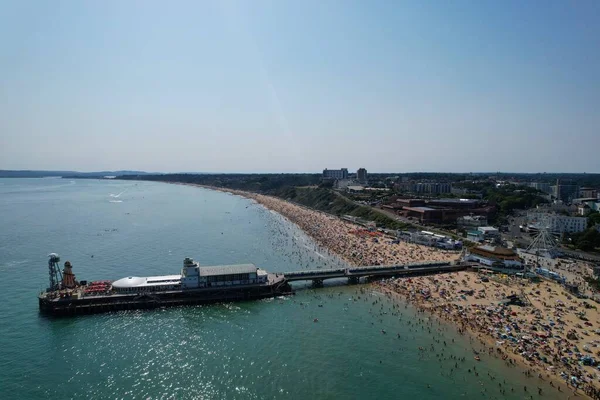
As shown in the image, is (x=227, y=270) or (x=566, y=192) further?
(x=566, y=192)

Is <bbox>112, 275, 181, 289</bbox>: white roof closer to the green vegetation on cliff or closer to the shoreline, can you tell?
the shoreline

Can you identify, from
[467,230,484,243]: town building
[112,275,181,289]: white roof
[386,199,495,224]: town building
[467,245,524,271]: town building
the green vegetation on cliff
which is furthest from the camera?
the green vegetation on cliff

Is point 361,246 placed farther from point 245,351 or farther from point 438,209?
point 245,351

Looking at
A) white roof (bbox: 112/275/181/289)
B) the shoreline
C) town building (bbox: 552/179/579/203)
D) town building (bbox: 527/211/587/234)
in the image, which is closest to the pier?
the shoreline

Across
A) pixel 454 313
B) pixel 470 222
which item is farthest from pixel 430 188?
pixel 454 313

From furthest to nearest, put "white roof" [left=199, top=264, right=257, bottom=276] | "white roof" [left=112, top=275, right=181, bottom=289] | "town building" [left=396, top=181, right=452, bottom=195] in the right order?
"town building" [left=396, top=181, right=452, bottom=195] < "white roof" [left=199, top=264, right=257, bottom=276] < "white roof" [left=112, top=275, right=181, bottom=289]

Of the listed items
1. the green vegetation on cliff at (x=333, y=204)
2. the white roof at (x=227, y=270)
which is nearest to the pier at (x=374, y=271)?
the white roof at (x=227, y=270)
